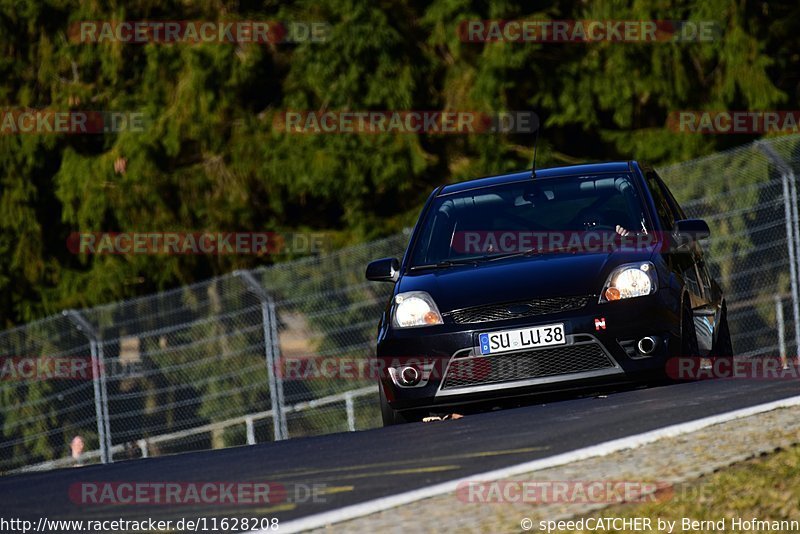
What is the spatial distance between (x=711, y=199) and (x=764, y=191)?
66 centimetres

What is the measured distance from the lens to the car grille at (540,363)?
837 cm

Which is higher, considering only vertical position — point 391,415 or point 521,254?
point 521,254

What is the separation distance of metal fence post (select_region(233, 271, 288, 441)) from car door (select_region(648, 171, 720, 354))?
4.13 metres

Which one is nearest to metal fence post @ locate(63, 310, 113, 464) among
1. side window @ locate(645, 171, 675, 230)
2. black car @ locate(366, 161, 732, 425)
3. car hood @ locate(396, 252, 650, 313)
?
black car @ locate(366, 161, 732, 425)

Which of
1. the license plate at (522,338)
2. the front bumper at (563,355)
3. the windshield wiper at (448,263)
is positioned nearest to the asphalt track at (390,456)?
the front bumper at (563,355)

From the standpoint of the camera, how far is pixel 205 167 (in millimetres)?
24672

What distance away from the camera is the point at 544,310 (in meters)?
8.44

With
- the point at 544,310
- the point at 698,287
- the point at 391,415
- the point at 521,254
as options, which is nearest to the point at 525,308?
the point at 544,310

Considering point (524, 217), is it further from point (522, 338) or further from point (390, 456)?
point (390, 456)

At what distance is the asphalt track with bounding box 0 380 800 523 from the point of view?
593 cm

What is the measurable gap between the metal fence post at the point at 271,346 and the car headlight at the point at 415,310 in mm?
4541

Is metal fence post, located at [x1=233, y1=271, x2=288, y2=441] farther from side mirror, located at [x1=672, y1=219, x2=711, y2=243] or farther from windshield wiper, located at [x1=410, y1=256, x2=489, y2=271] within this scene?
side mirror, located at [x1=672, y1=219, x2=711, y2=243]

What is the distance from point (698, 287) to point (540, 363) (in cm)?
170

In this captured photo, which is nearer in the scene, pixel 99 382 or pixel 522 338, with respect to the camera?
pixel 522 338
